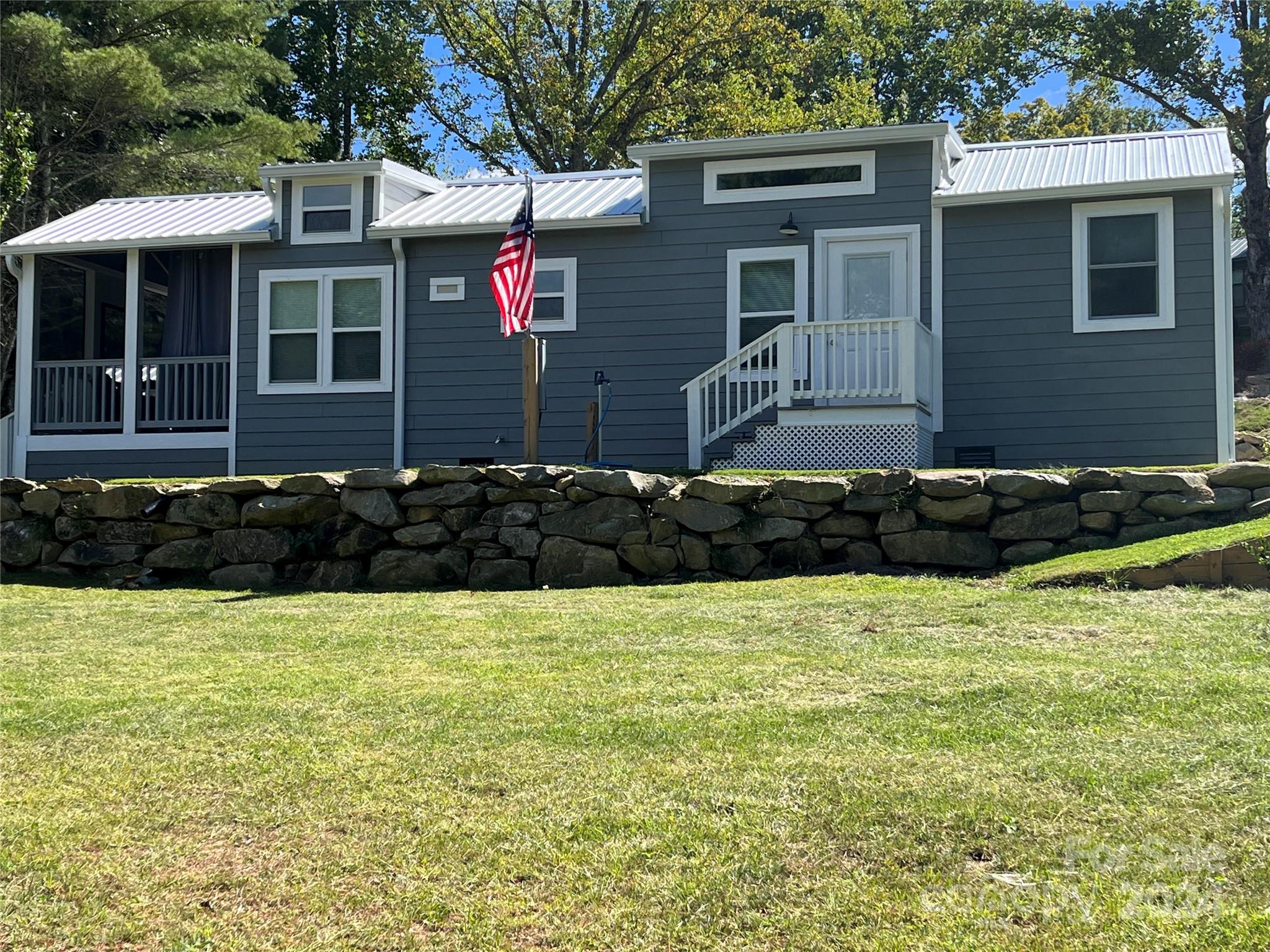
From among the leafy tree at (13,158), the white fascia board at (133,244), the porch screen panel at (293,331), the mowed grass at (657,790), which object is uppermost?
the leafy tree at (13,158)

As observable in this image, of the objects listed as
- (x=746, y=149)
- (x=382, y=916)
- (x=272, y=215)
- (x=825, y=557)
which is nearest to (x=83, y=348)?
(x=272, y=215)

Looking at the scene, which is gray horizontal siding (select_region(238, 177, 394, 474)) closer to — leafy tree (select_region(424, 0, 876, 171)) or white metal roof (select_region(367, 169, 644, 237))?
white metal roof (select_region(367, 169, 644, 237))

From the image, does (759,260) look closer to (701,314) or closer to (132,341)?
(701,314)

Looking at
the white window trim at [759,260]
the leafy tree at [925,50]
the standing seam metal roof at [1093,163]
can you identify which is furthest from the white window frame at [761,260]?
the leafy tree at [925,50]

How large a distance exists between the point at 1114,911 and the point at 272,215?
1276cm

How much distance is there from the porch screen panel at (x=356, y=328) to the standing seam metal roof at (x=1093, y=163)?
5.91 meters

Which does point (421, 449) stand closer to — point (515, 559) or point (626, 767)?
point (515, 559)

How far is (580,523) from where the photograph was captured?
886cm

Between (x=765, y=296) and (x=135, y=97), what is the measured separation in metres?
12.3

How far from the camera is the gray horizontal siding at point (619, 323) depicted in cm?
1248

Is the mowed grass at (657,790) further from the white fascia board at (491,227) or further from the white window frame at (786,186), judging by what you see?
the white fascia board at (491,227)

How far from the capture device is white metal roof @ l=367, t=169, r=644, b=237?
1280 centimetres

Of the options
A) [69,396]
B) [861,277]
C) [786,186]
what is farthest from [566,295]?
[69,396]

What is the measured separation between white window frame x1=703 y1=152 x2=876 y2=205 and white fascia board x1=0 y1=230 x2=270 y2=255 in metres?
4.77
